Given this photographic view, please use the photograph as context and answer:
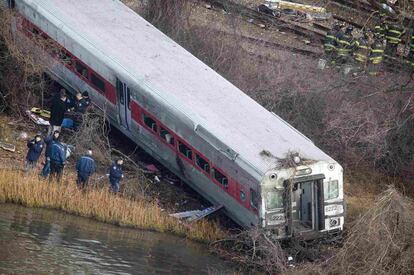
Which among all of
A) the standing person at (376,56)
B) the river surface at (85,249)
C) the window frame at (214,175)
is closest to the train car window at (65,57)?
the river surface at (85,249)

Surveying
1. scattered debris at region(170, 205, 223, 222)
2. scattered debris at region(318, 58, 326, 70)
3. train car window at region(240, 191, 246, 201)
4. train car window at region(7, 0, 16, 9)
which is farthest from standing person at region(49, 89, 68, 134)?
scattered debris at region(318, 58, 326, 70)

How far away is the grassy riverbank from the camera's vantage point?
845 inches

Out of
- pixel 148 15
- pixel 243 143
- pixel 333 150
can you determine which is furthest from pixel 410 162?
pixel 148 15

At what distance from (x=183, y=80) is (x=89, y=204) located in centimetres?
365

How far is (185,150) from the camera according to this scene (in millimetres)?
22453

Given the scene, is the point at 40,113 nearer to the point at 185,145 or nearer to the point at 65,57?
the point at 65,57

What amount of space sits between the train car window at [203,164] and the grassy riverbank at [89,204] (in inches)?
44.5

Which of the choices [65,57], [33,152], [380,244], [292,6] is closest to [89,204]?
[33,152]

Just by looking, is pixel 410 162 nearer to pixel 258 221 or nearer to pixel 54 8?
pixel 258 221

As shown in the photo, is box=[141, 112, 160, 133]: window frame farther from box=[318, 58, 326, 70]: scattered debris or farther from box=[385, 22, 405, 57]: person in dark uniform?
box=[385, 22, 405, 57]: person in dark uniform

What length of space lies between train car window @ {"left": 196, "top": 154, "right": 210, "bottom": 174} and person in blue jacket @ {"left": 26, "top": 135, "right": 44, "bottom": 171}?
314 centimetres

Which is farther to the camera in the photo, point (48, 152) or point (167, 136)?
point (167, 136)

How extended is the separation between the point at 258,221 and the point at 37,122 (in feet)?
21.9

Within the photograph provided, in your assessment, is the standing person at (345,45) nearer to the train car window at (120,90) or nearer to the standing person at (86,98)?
the train car window at (120,90)
